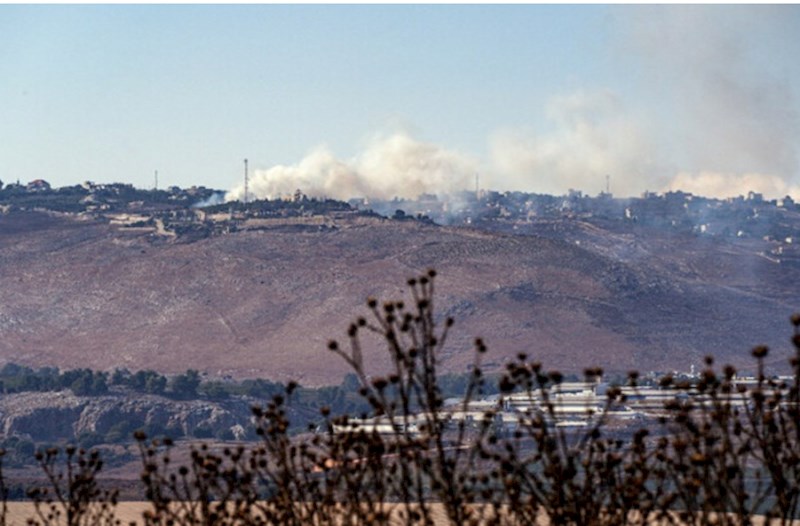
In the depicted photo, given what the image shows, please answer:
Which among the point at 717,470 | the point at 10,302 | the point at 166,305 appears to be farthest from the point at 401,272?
the point at 717,470

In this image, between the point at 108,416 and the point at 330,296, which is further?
the point at 330,296

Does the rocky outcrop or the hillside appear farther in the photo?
the hillside

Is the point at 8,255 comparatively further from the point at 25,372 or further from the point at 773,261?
the point at 773,261

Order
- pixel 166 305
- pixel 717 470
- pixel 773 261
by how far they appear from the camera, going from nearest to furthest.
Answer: pixel 717 470, pixel 166 305, pixel 773 261

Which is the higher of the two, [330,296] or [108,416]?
[330,296]
